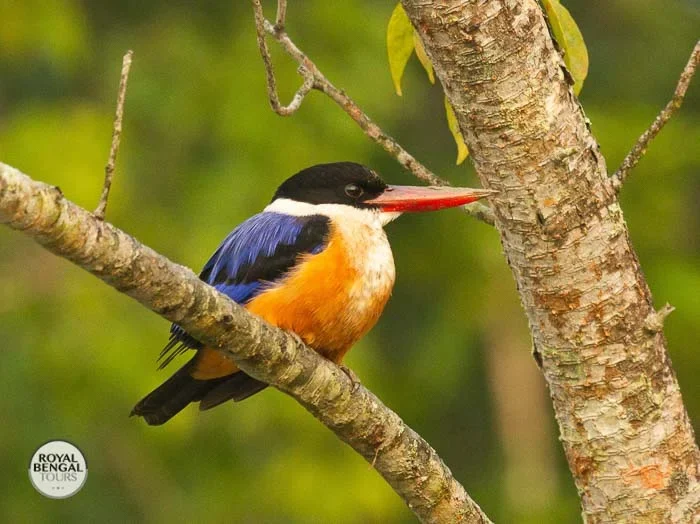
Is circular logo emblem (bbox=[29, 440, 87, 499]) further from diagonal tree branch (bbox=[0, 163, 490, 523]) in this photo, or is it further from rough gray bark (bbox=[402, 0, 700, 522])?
rough gray bark (bbox=[402, 0, 700, 522])

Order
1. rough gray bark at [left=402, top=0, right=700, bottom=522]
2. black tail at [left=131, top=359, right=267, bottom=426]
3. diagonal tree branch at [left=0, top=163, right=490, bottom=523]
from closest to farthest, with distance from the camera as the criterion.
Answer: diagonal tree branch at [left=0, top=163, right=490, bottom=523]
rough gray bark at [left=402, top=0, right=700, bottom=522]
black tail at [left=131, top=359, right=267, bottom=426]

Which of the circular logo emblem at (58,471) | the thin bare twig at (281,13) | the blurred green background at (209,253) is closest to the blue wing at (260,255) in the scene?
the circular logo emblem at (58,471)

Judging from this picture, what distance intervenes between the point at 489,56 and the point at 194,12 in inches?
226

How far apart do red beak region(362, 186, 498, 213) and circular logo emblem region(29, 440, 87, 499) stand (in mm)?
1057

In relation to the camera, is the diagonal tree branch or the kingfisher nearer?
the diagonal tree branch

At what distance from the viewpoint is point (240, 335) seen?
2566 millimetres

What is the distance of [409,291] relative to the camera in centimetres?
897

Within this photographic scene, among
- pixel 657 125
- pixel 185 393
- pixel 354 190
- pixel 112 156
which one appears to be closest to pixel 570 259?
pixel 657 125

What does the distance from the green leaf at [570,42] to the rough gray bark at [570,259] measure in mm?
95

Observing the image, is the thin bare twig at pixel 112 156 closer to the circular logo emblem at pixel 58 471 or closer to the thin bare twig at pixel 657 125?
the thin bare twig at pixel 657 125

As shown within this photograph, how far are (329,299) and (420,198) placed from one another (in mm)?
425

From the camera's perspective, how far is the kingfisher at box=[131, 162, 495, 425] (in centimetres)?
348

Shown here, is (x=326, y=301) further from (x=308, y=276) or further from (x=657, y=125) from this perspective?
(x=657, y=125)

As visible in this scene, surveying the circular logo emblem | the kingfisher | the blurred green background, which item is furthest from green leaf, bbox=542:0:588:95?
the blurred green background
